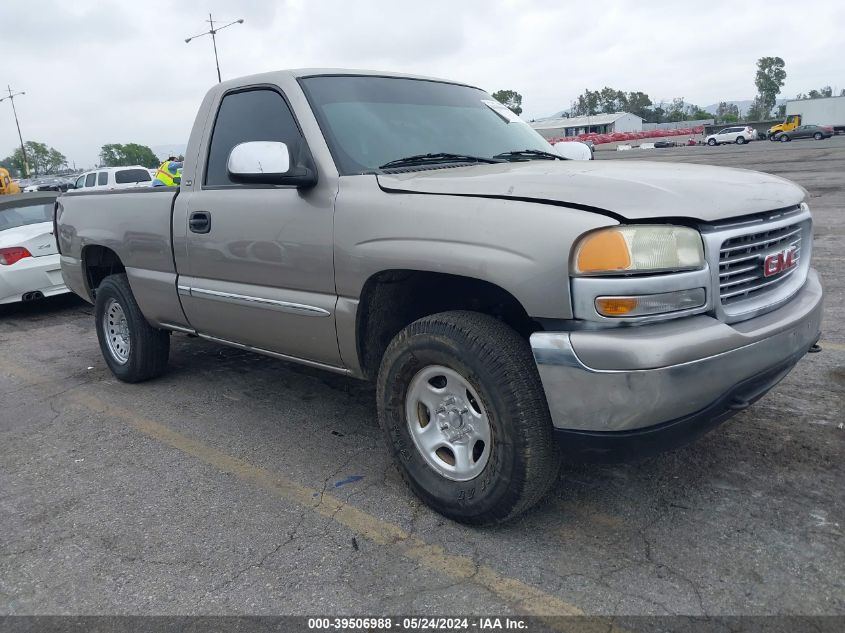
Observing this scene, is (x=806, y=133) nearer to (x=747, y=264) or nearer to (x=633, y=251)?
(x=747, y=264)

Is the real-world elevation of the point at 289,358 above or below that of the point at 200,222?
below

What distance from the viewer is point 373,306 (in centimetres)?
329

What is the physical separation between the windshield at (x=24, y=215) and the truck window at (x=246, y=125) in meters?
5.26

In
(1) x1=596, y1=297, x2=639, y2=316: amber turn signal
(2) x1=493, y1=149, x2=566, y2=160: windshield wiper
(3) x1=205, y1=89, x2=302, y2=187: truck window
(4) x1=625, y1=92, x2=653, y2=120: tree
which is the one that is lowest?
(1) x1=596, y1=297, x2=639, y2=316: amber turn signal

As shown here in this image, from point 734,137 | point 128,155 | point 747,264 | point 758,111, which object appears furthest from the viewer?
point 758,111

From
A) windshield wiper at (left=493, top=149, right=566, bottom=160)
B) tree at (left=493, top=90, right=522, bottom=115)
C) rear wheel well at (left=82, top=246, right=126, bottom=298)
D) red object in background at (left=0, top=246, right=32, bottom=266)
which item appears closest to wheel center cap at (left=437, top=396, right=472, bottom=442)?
windshield wiper at (left=493, top=149, right=566, bottom=160)

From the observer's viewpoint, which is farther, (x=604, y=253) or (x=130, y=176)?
(x=130, y=176)

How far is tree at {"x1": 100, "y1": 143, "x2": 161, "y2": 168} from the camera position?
97.8 meters

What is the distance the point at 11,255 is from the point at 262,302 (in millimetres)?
5308

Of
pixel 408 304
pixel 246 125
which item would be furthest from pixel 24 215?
pixel 408 304

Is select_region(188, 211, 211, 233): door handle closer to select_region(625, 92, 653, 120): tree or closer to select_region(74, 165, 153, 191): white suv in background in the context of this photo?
select_region(74, 165, 153, 191): white suv in background

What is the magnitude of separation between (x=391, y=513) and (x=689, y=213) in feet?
5.72

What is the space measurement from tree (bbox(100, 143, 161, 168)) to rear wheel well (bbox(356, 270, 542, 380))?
329 feet

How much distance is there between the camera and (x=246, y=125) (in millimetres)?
4016
